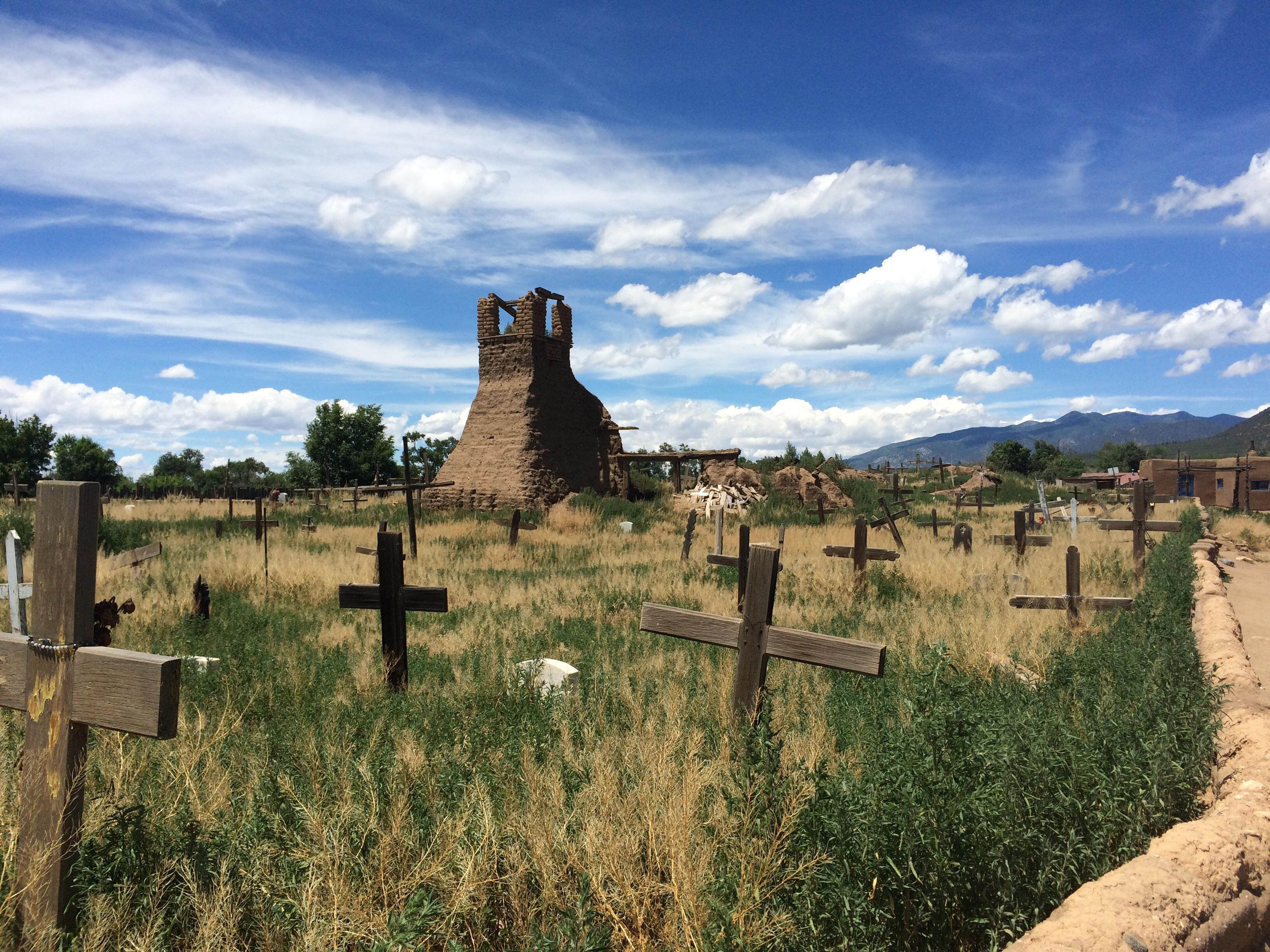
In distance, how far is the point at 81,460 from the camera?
202 ft

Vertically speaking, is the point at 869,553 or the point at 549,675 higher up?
the point at 869,553

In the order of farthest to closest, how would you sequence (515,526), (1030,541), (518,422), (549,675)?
(518,422), (515,526), (1030,541), (549,675)

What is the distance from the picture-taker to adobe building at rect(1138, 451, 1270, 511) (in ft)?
127

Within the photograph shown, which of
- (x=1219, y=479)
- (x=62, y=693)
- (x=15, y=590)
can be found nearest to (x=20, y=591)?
(x=15, y=590)

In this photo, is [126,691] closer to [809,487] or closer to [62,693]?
[62,693]

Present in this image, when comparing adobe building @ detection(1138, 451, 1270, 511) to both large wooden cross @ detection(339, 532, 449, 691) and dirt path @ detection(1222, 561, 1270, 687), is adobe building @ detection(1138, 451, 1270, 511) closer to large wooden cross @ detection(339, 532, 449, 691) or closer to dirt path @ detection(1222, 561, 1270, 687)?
dirt path @ detection(1222, 561, 1270, 687)

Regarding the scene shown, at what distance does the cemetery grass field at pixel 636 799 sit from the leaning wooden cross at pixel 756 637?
0.95 feet

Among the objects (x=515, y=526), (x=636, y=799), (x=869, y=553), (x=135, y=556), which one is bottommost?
(x=636, y=799)

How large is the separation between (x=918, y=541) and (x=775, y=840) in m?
15.8

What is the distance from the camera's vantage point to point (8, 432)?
194 feet

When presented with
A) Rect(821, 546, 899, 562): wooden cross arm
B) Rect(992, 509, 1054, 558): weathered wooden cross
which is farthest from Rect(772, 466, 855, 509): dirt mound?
Rect(821, 546, 899, 562): wooden cross arm

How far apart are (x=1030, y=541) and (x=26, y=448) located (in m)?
71.7

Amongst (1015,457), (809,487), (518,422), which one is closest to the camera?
(518,422)

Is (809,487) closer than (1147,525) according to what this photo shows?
No
